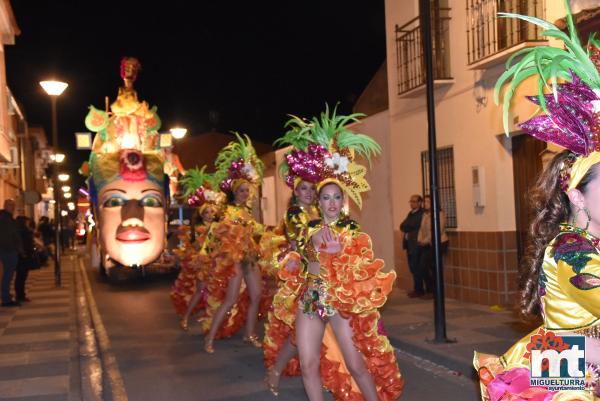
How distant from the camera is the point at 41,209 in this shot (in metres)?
56.1

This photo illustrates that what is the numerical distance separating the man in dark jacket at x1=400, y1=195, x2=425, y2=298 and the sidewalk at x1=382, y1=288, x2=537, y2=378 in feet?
2.12

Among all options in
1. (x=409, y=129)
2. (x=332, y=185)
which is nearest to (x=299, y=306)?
(x=332, y=185)

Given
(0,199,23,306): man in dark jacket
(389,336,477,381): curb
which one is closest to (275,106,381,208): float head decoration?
(389,336,477,381): curb

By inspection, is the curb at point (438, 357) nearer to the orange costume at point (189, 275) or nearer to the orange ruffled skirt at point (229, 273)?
the orange ruffled skirt at point (229, 273)

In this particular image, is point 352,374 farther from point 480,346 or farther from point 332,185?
point 480,346

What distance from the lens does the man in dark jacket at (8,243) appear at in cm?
1384

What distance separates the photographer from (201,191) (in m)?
11.8

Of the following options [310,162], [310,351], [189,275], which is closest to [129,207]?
[189,275]

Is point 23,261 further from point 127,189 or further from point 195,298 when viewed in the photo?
point 195,298

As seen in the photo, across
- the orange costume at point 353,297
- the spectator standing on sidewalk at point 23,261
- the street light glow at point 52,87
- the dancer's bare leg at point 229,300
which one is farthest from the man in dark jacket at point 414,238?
the street light glow at point 52,87

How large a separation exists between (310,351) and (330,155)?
158cm

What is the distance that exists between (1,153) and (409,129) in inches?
545

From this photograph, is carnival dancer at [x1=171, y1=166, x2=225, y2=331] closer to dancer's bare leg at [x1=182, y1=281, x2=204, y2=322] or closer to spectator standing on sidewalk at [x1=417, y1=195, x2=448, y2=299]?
dancer's bare leg at [x1=182, y1=281, x2=204, y2=322]

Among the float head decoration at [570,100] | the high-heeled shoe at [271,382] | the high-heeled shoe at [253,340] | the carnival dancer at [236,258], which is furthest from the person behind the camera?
the high-heeled shoe at [253,340]
